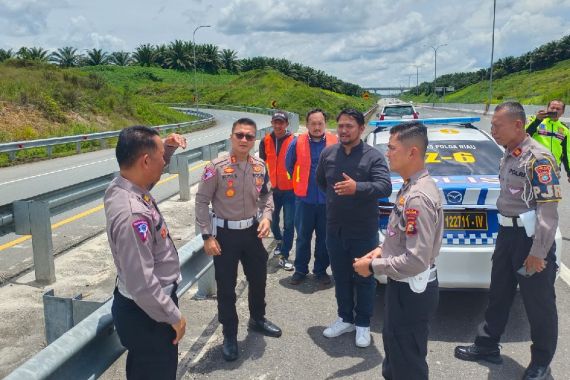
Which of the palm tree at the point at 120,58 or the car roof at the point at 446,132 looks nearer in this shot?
the car roof at the point at 446,132

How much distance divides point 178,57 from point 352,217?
98097 mm

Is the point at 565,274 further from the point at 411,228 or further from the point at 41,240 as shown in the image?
the point at 41,240

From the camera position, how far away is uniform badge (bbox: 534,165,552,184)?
3.49 meters

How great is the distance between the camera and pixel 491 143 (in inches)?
223

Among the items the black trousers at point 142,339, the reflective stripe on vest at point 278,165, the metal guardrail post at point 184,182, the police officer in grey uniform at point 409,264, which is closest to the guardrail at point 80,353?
the black trousers at point 142,339

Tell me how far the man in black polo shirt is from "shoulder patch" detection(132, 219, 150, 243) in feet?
7.15

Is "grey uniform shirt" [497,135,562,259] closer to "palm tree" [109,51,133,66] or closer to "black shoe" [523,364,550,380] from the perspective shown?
"black shoe" [523,364,550,380]

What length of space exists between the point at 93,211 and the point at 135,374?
7249 mm

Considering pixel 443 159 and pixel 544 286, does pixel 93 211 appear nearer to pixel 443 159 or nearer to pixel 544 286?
pixel 443 159

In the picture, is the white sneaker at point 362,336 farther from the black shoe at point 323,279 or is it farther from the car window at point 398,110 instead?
the car window at point 398,110

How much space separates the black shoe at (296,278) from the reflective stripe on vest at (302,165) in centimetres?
90

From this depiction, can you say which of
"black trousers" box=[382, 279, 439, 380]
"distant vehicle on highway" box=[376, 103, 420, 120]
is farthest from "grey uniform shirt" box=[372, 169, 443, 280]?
"distant vehicle on highway" box=[376, 103, 420, 120]

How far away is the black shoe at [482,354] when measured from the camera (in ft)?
13.1

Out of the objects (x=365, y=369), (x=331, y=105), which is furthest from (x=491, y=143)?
(x=331, y=105)
